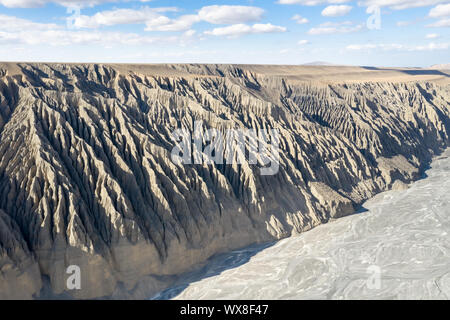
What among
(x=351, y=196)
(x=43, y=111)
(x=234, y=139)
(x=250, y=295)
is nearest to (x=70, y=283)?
(x=250, y=295)

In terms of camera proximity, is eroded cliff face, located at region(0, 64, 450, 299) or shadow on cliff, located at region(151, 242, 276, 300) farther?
shadow on cliff, located at region(151, 242, 276, 300)

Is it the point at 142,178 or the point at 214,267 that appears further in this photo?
the point at 142,178

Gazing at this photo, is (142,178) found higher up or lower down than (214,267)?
higher up

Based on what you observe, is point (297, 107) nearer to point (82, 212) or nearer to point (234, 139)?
point (234, 139)

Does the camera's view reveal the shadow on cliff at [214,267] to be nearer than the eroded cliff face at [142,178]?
No

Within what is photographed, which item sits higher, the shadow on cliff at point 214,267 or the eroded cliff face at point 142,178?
the eroded cliff face at point 142,178
